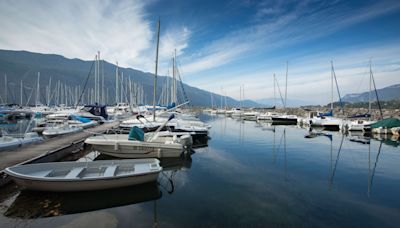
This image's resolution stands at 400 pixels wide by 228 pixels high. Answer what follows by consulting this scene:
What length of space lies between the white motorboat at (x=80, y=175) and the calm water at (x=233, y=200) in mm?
435

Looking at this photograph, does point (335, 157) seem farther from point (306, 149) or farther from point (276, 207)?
point (276, 207)

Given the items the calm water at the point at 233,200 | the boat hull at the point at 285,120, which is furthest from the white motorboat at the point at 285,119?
the calm water at the point at 233,200

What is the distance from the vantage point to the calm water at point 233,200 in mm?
6711

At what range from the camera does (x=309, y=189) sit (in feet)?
31.7

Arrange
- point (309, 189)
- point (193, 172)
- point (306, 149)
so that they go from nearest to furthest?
1. point (309, 189)
2. point (193, 172)
3. point (306, 149)

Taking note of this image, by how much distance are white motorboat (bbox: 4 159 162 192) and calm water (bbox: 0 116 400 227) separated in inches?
17.1

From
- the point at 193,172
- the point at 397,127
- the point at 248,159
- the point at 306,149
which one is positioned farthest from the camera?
the point at 397,127

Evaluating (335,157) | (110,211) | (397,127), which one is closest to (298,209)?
(110,211)

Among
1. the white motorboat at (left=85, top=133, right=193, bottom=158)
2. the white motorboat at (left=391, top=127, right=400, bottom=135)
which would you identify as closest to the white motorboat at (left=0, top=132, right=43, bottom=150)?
the white motorboat at (left=85, top=133, right=193, bottom=158)

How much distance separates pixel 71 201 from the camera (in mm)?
7602

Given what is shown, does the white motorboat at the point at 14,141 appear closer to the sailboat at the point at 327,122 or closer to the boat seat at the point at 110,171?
the boat seat at the point at 110,171

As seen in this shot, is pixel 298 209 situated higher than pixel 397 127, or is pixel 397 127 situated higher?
pixel 397 127

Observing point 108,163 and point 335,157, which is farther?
point 335,157

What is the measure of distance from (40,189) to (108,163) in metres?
2.73
